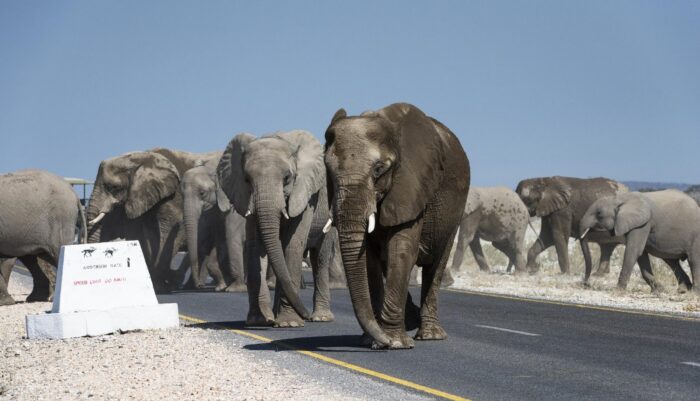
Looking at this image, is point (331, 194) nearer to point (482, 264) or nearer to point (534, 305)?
point (534, 305)

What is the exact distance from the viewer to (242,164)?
15.4 meters

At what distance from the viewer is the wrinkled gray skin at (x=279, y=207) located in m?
14.7

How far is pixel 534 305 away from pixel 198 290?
27.3 feet

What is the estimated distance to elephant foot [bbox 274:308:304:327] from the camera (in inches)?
602

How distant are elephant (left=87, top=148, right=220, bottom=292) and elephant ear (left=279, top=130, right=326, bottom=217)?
401 inches

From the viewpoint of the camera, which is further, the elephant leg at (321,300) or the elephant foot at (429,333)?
the elephant leg at (321,300)

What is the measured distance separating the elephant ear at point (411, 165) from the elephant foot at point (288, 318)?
11.2 feet

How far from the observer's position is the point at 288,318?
50.2 feet

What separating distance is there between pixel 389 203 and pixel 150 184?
1522 cm

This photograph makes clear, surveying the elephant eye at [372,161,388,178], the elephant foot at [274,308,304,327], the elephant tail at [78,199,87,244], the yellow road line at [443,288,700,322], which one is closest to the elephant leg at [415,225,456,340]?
the elephant eye at [372,161,388,178]

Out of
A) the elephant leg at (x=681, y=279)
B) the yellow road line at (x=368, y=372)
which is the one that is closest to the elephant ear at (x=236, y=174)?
the yellow road line at (x=368, y=372)

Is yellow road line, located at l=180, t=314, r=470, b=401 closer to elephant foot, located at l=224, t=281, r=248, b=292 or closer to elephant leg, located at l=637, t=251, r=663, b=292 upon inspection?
elephant foot, located at l=224, t=281, r=248, b=292

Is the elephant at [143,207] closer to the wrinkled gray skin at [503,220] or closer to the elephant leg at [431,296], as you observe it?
the elephant leg at [431,296]

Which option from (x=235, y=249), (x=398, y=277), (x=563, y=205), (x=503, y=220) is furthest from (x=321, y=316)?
(x=503, y=220)
